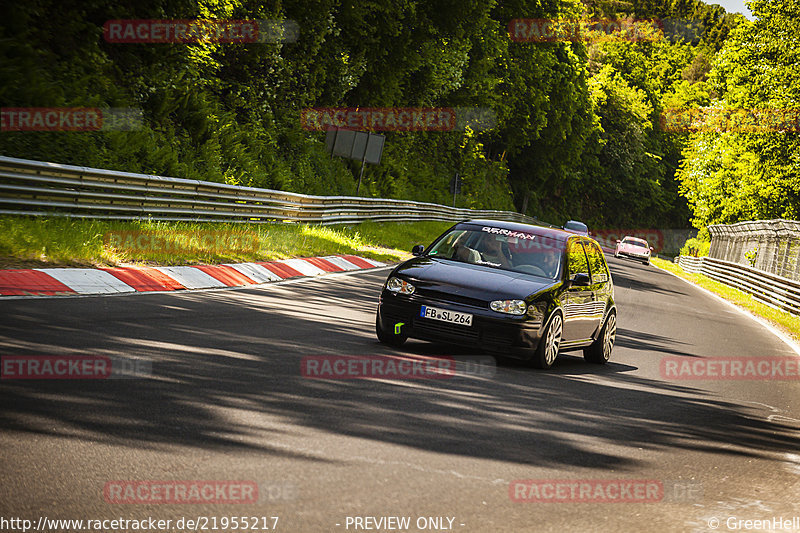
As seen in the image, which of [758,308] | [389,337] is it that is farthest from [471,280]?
[758,308]

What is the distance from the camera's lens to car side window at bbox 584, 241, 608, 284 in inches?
453

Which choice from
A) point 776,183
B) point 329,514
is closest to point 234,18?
point 329,514

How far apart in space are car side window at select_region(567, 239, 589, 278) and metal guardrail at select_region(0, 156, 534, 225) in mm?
7642

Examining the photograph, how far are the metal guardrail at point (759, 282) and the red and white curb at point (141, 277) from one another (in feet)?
48.3

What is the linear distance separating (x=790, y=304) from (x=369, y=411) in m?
22.8

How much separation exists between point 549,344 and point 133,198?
29.9 ft

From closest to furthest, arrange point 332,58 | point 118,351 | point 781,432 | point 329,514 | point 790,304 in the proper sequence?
point 329,514, point 118,351, point 781,432, point 790,304, point 332,58

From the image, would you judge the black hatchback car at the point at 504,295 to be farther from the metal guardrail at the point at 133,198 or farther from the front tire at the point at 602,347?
the metal guardrail at the point at 133,198

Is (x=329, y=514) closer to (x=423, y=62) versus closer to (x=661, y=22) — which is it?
(x=423, y=62)

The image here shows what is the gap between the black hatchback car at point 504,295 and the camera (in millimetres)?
9305

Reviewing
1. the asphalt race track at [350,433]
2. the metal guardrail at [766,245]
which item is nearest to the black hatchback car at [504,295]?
the asphalt race track at [350,433]

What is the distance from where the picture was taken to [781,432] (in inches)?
321

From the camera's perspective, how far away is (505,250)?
35.0ft

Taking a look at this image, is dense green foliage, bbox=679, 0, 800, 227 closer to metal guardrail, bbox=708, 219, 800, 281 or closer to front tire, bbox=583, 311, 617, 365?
metal guardrail, bbox=708, 219, 800, 281
